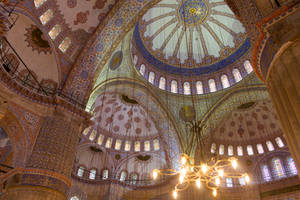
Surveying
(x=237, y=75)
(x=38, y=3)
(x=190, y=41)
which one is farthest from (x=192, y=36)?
(x=38, y=3)

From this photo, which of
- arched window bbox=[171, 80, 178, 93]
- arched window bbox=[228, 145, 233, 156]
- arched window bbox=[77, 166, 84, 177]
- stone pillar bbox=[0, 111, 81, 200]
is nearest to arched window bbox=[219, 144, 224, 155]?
arched window bbox=[228, 145, 233, 156]

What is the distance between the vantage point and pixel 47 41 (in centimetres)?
1002

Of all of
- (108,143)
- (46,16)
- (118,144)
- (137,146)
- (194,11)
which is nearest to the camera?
(46,16)

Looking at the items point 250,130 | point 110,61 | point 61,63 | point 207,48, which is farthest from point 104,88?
point 250,130

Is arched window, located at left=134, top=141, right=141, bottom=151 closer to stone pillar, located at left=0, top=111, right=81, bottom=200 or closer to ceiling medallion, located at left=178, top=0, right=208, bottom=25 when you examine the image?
stone pillar, located at left=0, top=111, right=81, bottom=200

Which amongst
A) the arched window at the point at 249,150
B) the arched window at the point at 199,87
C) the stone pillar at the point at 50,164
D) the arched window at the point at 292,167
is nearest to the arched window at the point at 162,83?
the arched window at the point at 199,87

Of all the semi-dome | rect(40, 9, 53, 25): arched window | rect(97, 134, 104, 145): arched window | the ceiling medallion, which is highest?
the ceiling medallion

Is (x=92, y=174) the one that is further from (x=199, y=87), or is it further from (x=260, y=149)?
(x=260, y=149)

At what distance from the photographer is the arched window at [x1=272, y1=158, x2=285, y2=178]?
15.5 m

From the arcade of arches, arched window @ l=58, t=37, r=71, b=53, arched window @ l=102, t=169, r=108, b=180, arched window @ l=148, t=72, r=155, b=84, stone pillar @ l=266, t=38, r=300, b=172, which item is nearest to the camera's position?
stone pillar @ l=266, t=38, r=300, b=172

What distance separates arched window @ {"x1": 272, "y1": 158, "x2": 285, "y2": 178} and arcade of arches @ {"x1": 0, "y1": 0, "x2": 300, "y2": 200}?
0.20 ft

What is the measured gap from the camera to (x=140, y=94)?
586 inches

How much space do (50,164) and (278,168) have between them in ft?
46.8

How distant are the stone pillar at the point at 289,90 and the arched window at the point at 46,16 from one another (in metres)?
8.61
